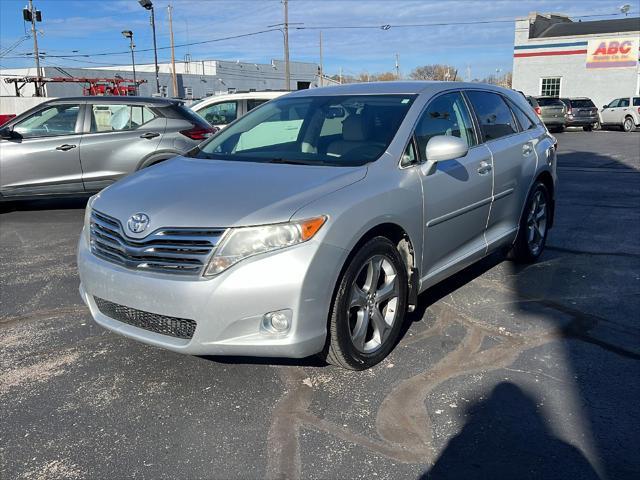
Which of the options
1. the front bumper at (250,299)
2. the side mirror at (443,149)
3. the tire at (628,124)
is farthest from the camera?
the tire at (628,124)

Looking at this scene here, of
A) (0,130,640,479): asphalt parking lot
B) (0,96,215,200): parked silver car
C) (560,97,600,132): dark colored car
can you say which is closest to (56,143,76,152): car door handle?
(0,96,215,200): parked silver car

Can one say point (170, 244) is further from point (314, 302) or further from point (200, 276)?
point (314, 302)

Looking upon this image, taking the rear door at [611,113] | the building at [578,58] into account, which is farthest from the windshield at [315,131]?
the building at [578,58]

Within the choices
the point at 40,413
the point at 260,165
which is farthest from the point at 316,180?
the point at 40,413

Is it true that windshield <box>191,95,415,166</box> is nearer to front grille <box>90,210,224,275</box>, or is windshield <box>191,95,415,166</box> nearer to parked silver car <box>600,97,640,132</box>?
front grille <box>90,210,224,275</box>

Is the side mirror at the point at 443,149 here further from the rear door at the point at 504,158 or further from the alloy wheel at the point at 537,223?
the alloy wheel at the point at 537,223

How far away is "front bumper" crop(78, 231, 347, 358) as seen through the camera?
294 cm

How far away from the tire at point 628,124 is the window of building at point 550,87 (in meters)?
9.80

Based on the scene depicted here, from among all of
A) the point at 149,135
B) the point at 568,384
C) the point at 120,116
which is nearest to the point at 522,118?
the point at 568,384

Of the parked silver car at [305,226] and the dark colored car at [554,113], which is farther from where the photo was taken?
the dark colored car at [554,113]

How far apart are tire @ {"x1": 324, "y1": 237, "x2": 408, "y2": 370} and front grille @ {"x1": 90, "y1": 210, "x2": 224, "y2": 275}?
0.75 m

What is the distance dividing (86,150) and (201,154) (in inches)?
174

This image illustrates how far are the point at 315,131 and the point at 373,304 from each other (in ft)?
4.94

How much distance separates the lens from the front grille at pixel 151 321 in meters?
3.11
